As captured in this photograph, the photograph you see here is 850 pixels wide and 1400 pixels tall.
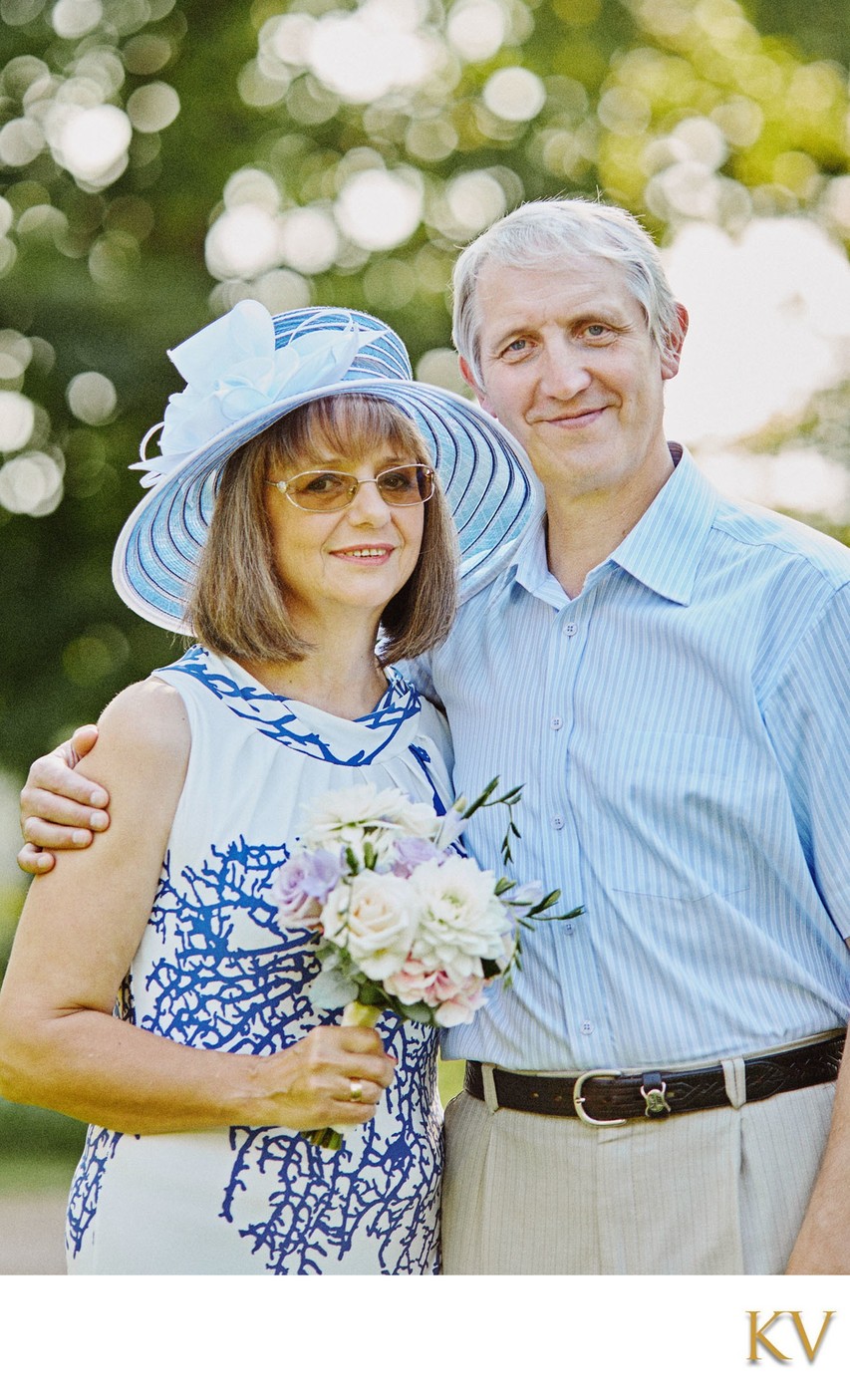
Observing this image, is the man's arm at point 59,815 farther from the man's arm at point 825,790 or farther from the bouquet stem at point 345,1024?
the man's arm at point 825,790

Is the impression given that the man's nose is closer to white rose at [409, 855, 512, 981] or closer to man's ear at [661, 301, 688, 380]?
man's ear at [661, 301, 688, 380]

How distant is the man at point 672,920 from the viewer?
2.95 metres

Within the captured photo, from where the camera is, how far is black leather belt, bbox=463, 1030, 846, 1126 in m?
2.96

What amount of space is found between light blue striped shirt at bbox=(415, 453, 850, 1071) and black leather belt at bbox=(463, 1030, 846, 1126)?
3 cm

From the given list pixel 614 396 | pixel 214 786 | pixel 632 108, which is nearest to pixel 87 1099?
pixel 214 786

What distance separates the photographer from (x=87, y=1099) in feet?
9.43

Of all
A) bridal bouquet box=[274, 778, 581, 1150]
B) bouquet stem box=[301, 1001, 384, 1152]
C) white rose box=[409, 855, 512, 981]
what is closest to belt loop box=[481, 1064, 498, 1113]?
bouquet stem box=[301, 1001, 384, 1152]

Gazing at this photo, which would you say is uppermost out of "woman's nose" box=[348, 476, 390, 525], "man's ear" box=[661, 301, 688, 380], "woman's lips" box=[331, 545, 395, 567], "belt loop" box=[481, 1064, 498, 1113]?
"man's ear" box=[661, 301, 688, 380]

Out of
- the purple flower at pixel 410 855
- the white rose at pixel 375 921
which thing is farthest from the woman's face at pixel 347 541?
the white rose at pixel 375 921

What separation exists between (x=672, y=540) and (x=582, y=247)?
71 cm

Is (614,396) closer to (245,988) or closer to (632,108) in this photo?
(245,988)

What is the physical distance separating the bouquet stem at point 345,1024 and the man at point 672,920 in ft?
1.38

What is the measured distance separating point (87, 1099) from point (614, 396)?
188cm

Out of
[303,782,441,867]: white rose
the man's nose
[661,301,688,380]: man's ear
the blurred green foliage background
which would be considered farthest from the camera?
the blurred green foliage background
